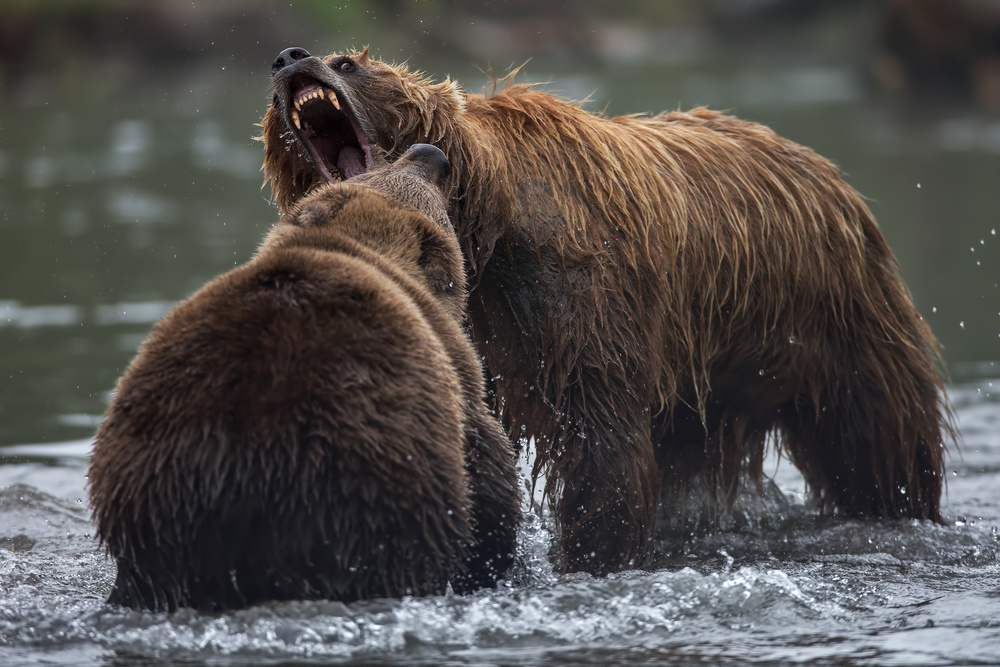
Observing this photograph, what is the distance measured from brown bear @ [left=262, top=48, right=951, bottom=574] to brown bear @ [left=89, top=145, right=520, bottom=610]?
40.0 inches

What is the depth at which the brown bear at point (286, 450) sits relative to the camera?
3719mm

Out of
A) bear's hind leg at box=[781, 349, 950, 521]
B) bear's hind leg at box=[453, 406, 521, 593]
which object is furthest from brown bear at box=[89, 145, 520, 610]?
bear's hind leg at box=[781, 349, 950, 521]

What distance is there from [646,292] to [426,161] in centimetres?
112

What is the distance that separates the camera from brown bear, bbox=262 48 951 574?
506 cm

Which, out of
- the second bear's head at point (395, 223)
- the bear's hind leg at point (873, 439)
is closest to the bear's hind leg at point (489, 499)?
the second bear's head at point (395, 223)

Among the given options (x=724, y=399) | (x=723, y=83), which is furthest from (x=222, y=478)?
(x=723, y=83)

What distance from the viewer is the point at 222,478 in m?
3.69

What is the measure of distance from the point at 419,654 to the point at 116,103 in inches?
1006

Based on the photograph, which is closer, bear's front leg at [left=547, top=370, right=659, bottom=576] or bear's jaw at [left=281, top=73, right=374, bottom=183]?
bear's jaw at [left=281, top=73, right=374, bottom=183]

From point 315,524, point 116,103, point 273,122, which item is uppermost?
point 116,103

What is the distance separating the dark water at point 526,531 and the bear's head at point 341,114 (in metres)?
1.34

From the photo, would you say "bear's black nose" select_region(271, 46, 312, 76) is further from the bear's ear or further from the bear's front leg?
the bear's front leg

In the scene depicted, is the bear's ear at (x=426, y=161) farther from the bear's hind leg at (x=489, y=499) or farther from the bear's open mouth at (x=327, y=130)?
the bear's hind leg at (x=489, y=499)

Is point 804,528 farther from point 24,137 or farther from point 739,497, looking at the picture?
point 24,137
